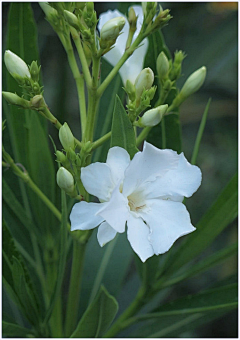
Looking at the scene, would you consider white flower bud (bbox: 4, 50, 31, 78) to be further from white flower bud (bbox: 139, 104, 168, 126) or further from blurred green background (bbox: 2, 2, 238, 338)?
blurred green background (bbox: 2, 2, 238, 338)

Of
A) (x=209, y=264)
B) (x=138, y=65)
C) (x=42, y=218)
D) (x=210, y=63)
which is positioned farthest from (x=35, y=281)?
(x=210, y=63)

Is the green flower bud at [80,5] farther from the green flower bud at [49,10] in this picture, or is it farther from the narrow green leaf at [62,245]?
the narrow green leaf at [62,245]

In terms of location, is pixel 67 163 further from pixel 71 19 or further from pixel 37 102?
pixel 71 19

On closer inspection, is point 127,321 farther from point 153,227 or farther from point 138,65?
point 138,65

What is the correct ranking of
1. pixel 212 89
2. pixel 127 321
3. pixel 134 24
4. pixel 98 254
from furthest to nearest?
pixel 212 89 → pixel 98 254 → pixel 127 321 → pixel 134 24

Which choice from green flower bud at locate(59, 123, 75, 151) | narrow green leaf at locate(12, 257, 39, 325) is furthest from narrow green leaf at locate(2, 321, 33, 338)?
green flower bud at locate(59, 123, 75, 151)

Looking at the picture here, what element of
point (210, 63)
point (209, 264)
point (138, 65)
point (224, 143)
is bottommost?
point (224, 143)
